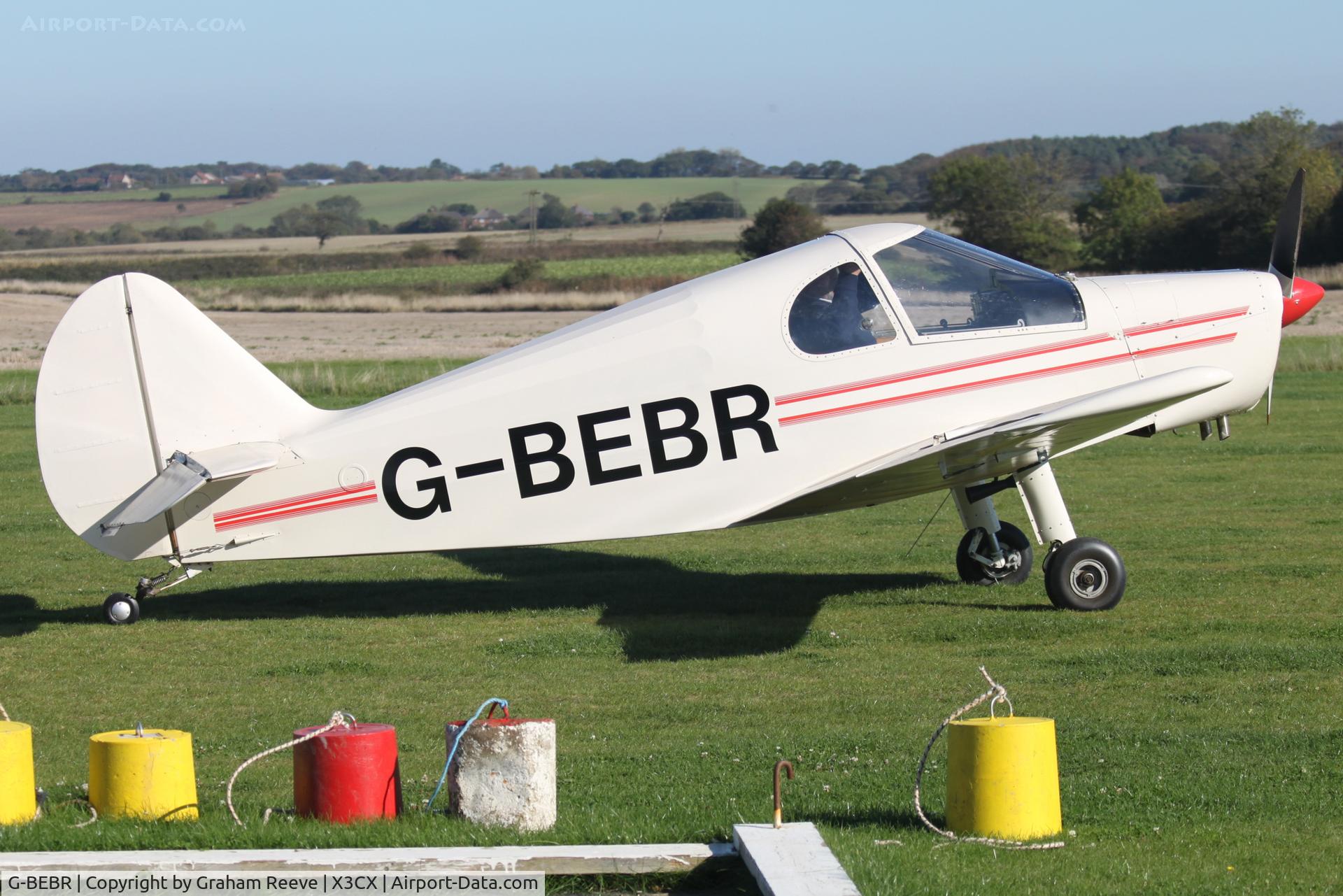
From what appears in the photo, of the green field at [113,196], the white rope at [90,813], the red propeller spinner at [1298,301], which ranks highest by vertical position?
the green field at [113,196]

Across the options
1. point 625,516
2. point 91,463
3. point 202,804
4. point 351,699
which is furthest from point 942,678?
point 91,463

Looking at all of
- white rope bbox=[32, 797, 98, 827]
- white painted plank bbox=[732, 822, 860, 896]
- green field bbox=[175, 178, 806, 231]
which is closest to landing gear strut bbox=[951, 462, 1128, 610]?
white painted plank bbox=[732, 822, 860, 896]

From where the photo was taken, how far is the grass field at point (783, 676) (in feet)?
16.8

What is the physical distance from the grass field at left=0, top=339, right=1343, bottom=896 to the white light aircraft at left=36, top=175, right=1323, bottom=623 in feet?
2.66

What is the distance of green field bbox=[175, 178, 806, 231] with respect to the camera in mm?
112000

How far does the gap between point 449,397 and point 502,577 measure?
3.08 m

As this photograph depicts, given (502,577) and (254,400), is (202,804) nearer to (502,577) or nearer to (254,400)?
(254,400)

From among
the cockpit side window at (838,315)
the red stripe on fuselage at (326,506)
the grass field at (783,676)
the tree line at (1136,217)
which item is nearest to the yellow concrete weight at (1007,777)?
the grass field at (783,676)

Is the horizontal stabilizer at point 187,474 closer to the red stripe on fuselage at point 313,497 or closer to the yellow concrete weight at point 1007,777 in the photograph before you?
the red stripe on fuselage at point 313,497

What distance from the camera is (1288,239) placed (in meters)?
10.3

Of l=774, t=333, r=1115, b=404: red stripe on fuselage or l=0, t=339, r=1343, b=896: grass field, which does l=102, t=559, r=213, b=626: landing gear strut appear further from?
l=774, t=333, r=1115, b=404: red stripe on fuselage

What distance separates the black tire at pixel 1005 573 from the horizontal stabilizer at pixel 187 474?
522cm

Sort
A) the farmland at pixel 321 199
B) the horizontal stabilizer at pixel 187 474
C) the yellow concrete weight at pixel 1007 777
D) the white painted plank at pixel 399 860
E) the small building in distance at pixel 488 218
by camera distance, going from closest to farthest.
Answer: the white painted plank at pixel 399 860 < the yellow concrete weight at pixel 1007 777 < the horizontal stabilizer at pixel 187 474 < the farmland at pixel 321 199 < the small building in distance at pixel 488 218

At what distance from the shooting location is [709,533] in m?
14.0
